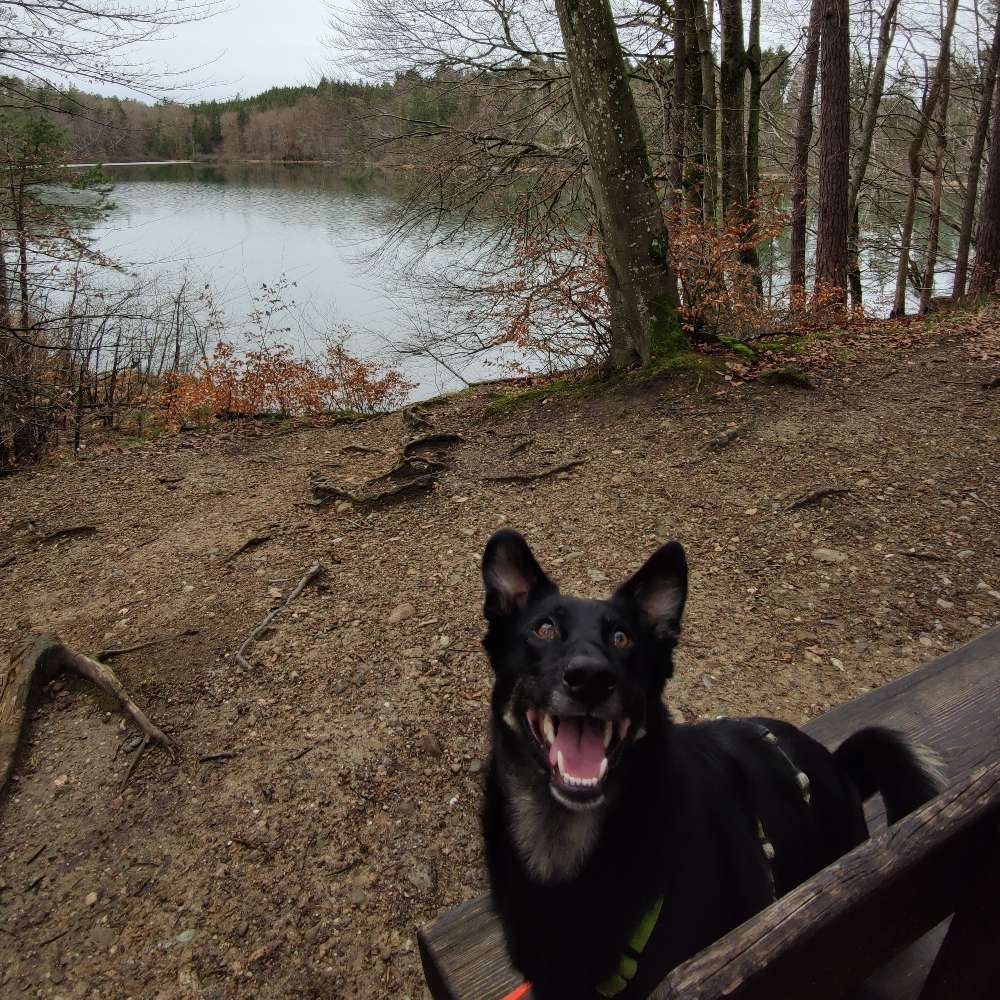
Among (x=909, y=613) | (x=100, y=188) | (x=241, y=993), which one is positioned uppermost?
(x=100, y=188)

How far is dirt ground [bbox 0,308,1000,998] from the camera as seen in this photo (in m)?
2.67

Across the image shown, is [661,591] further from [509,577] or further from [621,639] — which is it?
[509,577]

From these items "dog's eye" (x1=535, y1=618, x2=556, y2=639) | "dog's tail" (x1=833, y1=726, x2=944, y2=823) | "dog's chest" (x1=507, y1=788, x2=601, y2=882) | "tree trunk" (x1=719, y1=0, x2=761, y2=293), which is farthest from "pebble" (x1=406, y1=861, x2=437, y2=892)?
"tree trunk" (x1=719, y1=0, x2=761, y2=293)

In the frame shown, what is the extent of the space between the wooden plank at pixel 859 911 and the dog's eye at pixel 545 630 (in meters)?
1.05

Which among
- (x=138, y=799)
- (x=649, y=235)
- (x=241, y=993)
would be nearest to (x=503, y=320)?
(x=649, y=235)

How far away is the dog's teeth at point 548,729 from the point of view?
1746 millimetres

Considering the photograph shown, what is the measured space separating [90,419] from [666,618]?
10.6 metres

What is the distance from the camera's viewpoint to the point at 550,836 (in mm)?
1740

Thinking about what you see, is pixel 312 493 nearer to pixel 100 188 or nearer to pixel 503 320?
pixel 503 320

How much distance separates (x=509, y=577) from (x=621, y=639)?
0.37 meters

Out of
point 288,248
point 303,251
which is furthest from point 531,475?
point 288,248

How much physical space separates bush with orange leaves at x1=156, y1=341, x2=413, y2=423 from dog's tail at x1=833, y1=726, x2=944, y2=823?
30.4 ft

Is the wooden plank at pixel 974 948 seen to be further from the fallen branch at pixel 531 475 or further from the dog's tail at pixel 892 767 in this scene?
the fallen branch at pixel 531 475

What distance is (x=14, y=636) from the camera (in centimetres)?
A: 456
